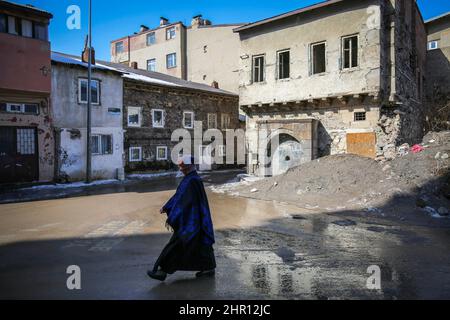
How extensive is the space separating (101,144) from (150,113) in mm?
4451

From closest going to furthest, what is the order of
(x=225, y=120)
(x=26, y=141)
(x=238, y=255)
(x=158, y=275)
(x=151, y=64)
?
(x=158, y=275) → (x=238, y=255) → (x=26, y=141) → (x=225, y=120) → (x=151, y=64)

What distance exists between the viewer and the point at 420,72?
20328mm

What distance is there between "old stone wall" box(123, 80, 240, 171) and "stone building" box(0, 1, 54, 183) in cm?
569

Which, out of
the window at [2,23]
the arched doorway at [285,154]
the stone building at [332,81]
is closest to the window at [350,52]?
the stone building at [332,81]

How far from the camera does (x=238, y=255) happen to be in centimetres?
636

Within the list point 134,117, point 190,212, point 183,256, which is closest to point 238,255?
point 183,256

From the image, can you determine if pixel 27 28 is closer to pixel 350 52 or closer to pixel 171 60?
pixel 350 52

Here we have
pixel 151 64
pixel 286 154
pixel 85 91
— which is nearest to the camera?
pixel 286 154

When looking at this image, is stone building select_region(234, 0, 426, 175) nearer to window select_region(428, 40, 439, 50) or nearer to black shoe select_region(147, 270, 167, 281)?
window select_region(428, 40, 439, 50)

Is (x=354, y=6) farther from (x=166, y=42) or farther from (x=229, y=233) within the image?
(x=166, y=42)

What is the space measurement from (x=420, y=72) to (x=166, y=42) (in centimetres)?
2840
